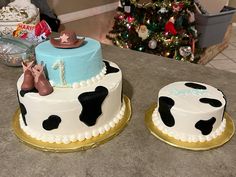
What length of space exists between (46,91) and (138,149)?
0.38 metres

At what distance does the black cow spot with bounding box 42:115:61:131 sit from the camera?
40.6 inches

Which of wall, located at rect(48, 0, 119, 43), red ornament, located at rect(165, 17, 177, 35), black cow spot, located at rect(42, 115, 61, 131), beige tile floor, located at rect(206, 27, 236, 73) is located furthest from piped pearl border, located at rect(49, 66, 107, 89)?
beige tile floor, located at rect(206, 27, 236, 73)

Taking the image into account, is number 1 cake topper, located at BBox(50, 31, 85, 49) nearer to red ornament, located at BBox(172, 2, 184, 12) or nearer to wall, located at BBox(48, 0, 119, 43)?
red ornament, located at BBox(172, 2, 184, 12)

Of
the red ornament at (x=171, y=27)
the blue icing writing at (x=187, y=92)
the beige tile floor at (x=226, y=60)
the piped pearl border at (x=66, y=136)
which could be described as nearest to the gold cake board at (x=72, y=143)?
the piped pearl border at (x=66, y=136)

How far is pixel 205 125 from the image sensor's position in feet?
3.48

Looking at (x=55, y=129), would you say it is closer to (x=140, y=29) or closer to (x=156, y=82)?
(x=156, y=82)

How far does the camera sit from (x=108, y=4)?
338cm

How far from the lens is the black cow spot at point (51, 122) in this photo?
3.38ft

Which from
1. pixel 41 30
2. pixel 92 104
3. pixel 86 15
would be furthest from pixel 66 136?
pixel 86 15

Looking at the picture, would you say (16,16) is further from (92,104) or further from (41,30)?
(92,104)

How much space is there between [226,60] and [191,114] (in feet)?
8.67

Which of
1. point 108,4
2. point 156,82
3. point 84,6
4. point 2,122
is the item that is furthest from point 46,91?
point 108,4

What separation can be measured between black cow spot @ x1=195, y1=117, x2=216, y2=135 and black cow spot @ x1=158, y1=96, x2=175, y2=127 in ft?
0.30

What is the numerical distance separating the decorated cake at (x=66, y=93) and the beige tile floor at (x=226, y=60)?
2446 millimetres
